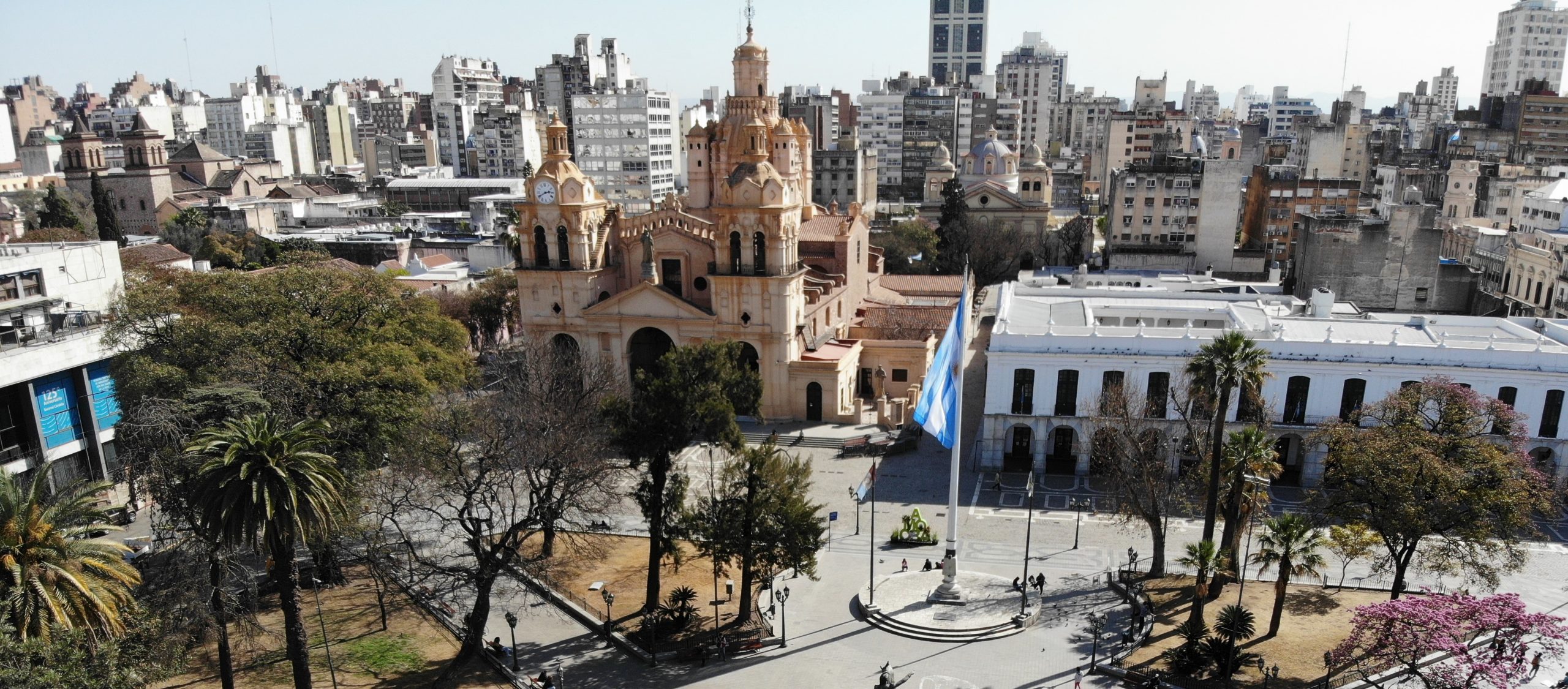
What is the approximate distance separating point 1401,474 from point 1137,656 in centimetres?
985

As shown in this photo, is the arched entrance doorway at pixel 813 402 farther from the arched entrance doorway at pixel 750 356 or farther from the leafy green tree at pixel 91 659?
the leafy green tree at pixel 91 659

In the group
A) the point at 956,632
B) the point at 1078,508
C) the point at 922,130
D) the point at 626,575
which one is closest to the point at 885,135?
the point at 922,130

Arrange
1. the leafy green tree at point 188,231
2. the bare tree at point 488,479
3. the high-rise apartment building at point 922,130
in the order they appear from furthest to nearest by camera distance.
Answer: the high-rise apartment building at point 922,130 → the leafy green tree at point 188,231 → the bare tree at point 488,479

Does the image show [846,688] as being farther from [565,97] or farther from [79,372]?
[565,97]

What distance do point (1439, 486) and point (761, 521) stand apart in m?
20.5

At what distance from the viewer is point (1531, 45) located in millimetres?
168875

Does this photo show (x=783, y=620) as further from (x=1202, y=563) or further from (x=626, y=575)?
(x=1202, y=563)

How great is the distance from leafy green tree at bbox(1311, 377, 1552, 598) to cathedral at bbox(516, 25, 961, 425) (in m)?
24.9

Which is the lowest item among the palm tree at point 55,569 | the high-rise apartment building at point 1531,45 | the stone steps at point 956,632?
the stone steps at point 956,632

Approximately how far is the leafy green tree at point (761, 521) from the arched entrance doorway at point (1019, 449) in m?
18.9

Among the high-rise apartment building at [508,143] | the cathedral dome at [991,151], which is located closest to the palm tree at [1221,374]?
the cathedral dome at [991,151]

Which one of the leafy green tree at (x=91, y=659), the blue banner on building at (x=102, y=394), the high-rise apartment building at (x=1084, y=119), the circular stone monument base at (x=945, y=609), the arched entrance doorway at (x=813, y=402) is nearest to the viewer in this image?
the leafy green tree at (x=91, y=659)

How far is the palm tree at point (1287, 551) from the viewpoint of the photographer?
1126 inches

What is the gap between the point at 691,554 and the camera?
126ft
